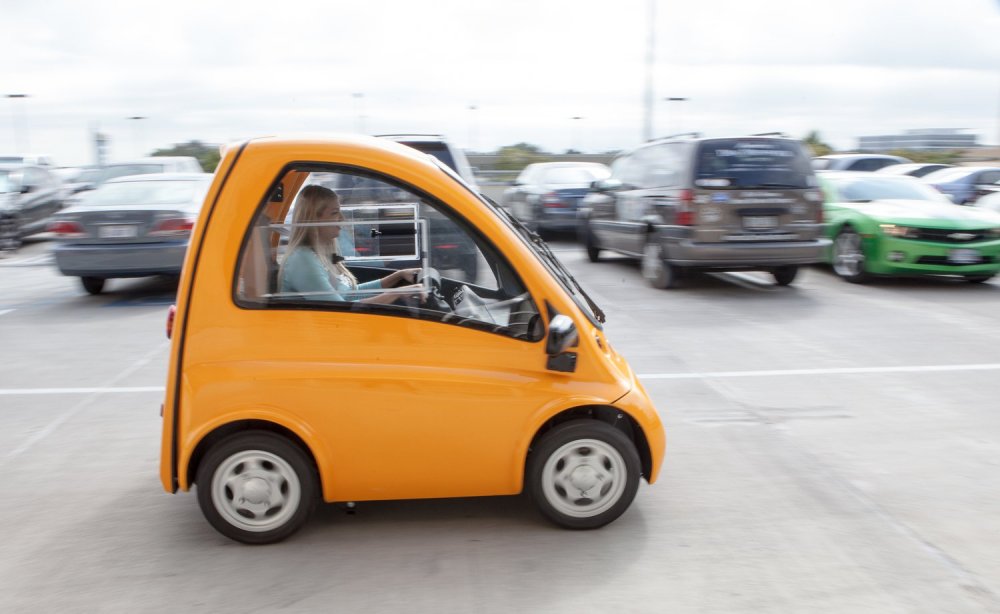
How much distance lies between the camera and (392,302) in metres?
3.86

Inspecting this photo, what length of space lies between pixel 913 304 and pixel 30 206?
56.1 ft

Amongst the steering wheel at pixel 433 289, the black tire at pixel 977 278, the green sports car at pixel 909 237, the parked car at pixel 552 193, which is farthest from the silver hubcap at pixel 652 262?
the steering wheel at pixel 433 289

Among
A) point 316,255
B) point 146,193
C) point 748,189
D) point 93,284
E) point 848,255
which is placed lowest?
point 93,284

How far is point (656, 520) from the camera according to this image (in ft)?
13.6

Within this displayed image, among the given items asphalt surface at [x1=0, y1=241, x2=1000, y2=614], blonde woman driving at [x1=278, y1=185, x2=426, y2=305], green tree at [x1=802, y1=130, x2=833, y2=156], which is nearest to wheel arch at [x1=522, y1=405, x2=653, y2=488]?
asphalt surface at [x1=0, y1=241, x2=1000, y2=614]

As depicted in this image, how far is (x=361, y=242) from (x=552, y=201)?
44.0ft

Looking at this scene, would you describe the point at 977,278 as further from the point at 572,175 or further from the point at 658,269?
the point at 572,175

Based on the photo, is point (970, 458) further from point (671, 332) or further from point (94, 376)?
point (94, 376)

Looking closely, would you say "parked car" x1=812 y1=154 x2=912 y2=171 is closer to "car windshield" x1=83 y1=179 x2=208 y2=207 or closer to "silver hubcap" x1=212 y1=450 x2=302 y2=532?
"car windshield" x1=83 y1=179 x2=208 y2=207

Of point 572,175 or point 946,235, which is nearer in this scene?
point 946,235

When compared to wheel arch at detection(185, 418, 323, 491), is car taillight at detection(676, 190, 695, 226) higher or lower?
higher

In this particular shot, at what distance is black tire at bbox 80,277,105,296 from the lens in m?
11.8

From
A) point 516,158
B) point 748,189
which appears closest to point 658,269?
point 748,189

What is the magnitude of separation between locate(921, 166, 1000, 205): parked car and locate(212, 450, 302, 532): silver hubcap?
62.5 ft
